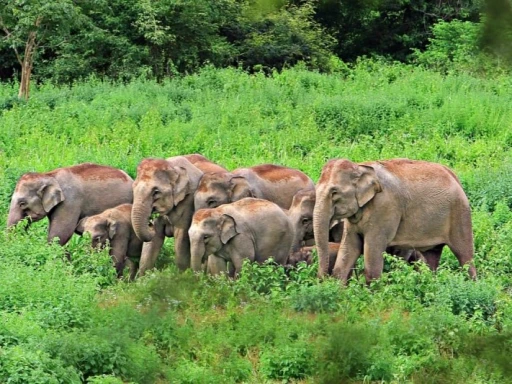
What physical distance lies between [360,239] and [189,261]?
1371 mm

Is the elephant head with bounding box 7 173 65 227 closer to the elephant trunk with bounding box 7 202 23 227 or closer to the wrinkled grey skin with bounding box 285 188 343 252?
the elephant trunk with bounding box 7 202 23 227

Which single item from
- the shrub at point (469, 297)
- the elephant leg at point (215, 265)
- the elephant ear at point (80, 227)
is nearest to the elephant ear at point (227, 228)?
the elephant leg at point (215, 265)

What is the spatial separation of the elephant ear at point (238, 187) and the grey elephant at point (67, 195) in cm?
110

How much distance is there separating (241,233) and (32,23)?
350 inches

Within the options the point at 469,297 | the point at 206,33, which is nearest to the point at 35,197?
the point at 469,297

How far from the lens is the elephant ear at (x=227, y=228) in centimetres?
845

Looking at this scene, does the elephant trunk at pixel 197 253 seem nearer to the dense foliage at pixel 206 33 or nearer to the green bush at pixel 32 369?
the dense foliage at pixel 206 33

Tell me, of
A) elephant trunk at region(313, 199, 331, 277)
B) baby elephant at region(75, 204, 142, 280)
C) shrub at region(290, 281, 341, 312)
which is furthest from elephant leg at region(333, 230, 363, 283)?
baby elephant at region(75, 204, 142, 280)

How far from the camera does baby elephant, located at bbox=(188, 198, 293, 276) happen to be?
8453 mm

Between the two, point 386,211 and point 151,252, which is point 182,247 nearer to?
point 151,252

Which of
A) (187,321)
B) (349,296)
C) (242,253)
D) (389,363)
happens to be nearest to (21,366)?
(187,321)

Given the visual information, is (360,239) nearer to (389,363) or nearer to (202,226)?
(202,226)

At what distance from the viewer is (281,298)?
290 inches

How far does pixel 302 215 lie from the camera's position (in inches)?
352
